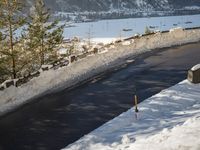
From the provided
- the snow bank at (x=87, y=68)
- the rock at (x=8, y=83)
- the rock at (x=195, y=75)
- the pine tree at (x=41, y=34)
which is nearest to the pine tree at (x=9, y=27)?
the snow bank at (x=87, y=68)

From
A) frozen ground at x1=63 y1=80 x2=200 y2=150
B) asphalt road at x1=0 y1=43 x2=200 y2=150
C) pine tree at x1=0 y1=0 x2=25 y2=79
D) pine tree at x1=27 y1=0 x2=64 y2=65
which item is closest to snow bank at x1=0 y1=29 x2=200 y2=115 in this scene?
asphalt road at x1=0 y1=43 x2=200 y2=150

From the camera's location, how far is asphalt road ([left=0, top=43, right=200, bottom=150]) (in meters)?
16.5

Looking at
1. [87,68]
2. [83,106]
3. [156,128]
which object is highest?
[87,68]

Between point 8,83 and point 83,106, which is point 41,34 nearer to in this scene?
point 8,83

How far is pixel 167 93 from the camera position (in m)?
22.3

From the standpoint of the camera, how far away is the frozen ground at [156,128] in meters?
14.2

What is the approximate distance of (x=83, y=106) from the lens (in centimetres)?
2073

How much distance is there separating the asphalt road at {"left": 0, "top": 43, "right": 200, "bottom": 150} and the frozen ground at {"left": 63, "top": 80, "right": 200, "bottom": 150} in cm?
75

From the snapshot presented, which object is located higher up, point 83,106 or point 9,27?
point 9,27

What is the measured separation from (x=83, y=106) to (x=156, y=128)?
516 cm

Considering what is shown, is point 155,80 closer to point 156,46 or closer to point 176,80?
point 176,80

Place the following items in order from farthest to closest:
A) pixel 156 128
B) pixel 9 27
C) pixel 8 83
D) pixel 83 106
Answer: pixel 9 27, pixel 8 83, pixel 83 106, pixel 156 128

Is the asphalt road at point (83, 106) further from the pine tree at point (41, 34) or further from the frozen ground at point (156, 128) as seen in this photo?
the pine tree at point (41, 34)

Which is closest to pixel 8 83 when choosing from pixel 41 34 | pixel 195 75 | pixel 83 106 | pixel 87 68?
pixel 83 106
